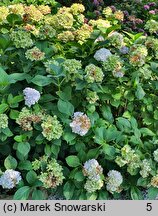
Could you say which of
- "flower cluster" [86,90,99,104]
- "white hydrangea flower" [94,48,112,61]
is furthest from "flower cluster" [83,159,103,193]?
"white hydrangea flower" [94,48,112,61]

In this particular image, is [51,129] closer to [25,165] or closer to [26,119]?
[26,119]

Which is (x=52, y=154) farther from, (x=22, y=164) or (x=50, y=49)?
(x=50, y=49)

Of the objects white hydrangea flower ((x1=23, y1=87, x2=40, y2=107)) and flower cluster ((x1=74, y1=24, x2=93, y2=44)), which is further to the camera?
flower cluster ((x1=74, y1=24, x2=93, y2=44))

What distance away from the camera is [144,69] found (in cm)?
259

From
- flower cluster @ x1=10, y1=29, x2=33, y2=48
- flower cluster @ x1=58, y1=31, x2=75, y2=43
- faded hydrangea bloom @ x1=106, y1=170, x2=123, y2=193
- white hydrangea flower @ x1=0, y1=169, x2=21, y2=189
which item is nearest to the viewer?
white hydrangea flower @ x1=0, y1=169, x2=21, y2=189

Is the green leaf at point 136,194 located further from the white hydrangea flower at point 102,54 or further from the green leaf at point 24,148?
the white hydrangea flower at point 102,54

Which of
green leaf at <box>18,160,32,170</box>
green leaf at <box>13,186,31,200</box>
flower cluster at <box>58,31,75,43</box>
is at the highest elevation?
flower cluster at <box>58,31,75,43</box>

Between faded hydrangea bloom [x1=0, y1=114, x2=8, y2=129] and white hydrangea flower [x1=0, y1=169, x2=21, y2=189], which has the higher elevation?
faded hydrangea bloom [x1=0, y1=114, x2=8, y2=129]

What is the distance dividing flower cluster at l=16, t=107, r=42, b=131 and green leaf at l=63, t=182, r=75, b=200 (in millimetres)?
356

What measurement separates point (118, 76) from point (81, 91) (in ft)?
0.71

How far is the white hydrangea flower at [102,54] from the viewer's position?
98.8 inches

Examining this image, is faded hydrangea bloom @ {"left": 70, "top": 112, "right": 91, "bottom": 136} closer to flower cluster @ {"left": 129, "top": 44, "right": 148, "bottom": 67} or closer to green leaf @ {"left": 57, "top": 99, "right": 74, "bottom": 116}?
green leaf @ {"left": 57, "top": 99, "right": 74, "bottom": 116}

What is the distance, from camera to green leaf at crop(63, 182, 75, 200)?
7.73 ft

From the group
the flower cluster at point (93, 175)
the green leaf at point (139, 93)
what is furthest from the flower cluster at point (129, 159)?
the green leaf at point (139, 93)
